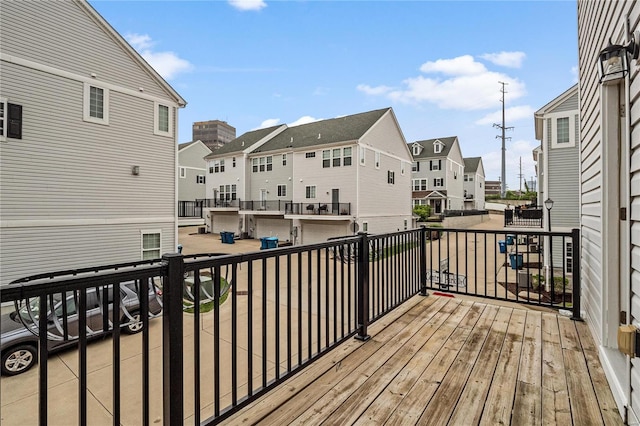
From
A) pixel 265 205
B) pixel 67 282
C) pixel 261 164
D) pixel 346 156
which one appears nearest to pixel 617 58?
pixel 67 282

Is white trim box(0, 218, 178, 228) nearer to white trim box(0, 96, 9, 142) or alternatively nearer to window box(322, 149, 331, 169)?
white trim box(0, 96, 9, 142)

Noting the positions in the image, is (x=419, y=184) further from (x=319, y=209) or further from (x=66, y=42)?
(x=66, y=42)

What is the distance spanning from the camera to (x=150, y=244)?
9.98 metres

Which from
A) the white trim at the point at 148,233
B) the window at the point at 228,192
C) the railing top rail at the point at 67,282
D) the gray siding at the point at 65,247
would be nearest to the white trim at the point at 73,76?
the gray siding at the point at 65,247

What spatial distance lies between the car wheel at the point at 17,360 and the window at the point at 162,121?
7.31 metres

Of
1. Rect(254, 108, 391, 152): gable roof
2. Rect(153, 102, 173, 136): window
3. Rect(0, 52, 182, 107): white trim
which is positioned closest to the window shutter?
Rect(0, 52, 182, 107): white trim

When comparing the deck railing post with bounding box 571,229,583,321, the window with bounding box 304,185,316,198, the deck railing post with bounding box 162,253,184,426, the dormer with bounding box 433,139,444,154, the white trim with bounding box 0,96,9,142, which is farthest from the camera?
the dormer with bounding box 433,139,444,154

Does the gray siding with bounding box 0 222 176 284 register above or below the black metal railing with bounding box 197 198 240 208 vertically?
below

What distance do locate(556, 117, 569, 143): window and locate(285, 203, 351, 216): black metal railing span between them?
902 cm

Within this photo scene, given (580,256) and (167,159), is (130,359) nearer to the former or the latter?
(580,256)

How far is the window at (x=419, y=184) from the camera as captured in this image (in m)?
30.0

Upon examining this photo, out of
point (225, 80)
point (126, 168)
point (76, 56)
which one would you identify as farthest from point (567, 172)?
point (225, 80)

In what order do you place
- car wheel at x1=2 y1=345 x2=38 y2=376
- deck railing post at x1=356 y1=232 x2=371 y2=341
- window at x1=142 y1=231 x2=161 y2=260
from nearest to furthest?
deck railing post at x1=356 y1=232 x2=371 y2=341 < car wheel at x1=2 y1=345 x2=38 y2=376 < window at x1=142 y1=231 x2=161 y2=260

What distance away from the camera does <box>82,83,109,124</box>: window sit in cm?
858
